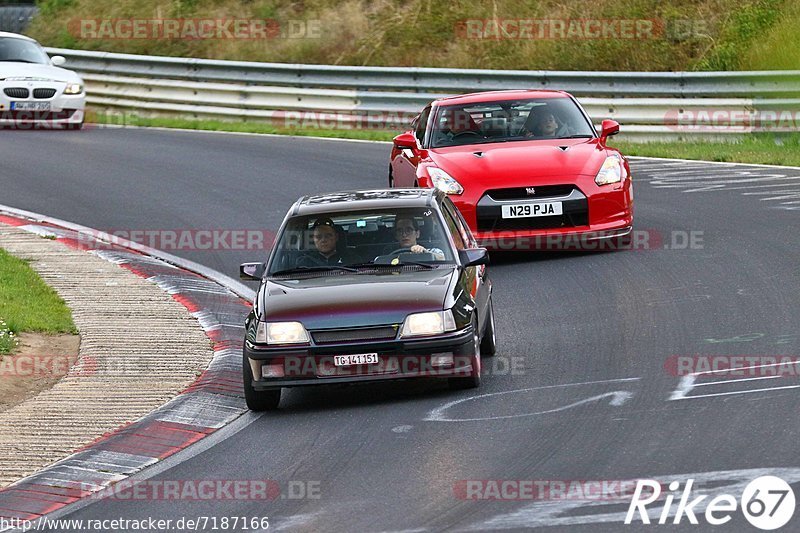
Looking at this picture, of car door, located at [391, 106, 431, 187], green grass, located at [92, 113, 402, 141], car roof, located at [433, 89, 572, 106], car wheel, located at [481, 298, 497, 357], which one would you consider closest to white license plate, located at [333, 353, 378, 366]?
car wheel, located at [481, 298, 497, 357]

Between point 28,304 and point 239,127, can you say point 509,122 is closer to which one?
point 28,304

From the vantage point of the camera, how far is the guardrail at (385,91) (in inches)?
848

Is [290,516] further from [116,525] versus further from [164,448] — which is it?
[164,448]

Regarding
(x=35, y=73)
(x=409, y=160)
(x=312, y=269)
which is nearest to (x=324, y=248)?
(x=312, y=269)

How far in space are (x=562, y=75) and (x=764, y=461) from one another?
1637cm

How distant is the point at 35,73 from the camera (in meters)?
25.5

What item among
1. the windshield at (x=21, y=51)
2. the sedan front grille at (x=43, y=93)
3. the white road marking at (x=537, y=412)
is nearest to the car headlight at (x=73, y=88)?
the sedan front grille at (x=43, y=93)

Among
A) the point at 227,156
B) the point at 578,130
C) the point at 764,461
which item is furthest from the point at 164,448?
the point at 227,156

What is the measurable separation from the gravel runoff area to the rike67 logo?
3510 mm

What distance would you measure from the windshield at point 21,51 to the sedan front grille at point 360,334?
61.9ft

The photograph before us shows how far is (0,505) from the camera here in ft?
24.7

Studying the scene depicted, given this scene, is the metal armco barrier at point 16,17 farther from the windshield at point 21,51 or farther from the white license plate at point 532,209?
the white license plate at point 532,209

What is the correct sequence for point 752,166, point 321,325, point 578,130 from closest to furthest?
point 321,325 < point 578,130 < point 752,166

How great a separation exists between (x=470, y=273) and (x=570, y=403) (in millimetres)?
1663
